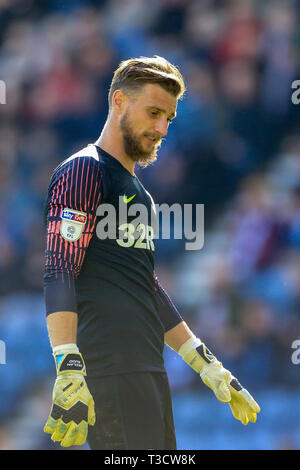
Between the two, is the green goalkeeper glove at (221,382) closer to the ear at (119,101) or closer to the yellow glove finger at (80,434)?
the yellow glove finger at (80,434)

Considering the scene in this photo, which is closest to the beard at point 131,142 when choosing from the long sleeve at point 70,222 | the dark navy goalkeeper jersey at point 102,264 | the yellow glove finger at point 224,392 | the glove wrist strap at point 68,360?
the dark navy goalkeeper jersey at point 102,264

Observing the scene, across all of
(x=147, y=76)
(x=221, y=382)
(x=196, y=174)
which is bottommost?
(x=221, y=382)

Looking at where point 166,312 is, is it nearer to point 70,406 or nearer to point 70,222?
point 70,222

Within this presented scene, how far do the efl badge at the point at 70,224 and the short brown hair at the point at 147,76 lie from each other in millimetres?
662

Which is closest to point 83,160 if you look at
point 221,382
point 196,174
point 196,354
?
point 196,354

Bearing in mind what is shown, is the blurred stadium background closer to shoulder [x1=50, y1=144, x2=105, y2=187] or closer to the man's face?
the man's face

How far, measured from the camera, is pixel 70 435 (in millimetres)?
2637

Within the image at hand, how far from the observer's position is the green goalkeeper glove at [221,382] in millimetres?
3436

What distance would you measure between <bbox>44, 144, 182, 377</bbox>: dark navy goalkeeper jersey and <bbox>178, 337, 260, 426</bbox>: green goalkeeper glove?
0.37m

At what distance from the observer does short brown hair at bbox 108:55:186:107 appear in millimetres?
3230

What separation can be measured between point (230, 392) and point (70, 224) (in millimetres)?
1159
